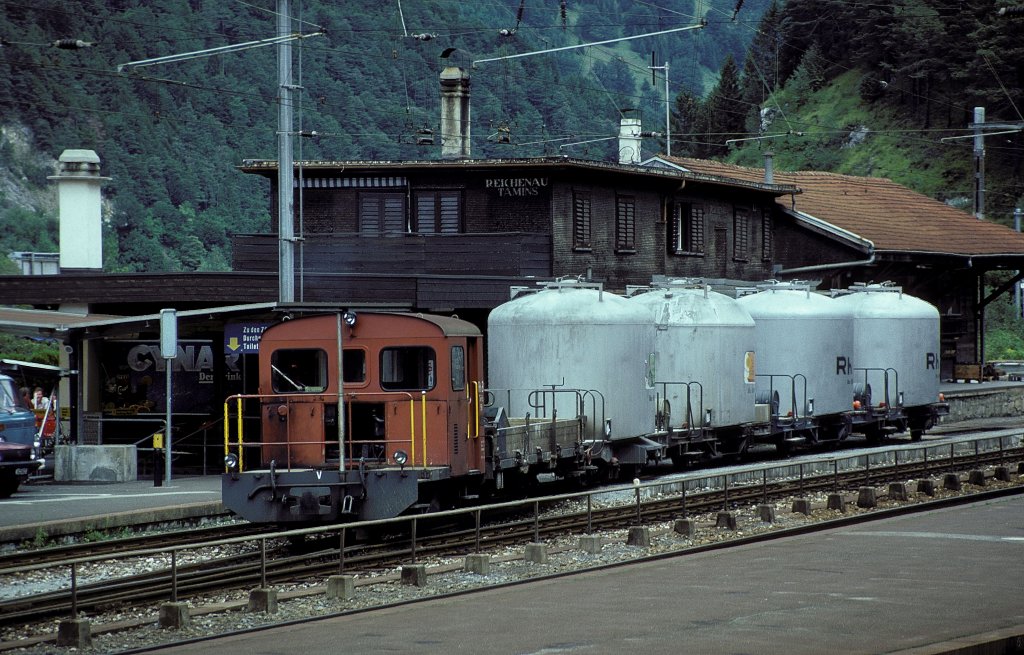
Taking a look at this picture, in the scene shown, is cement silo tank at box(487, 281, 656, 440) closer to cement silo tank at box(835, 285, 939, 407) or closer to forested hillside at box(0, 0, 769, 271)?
cement silo tank at box(835, 285, 939, 407)

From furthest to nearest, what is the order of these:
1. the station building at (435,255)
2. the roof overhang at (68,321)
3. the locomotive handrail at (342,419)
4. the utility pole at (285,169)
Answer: the station building at (435,255), the roof overhang at (68,321), the utility pole at (285,169), the locomotive handrail at (342,419)

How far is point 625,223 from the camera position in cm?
3691

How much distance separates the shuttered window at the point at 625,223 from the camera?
3653cm

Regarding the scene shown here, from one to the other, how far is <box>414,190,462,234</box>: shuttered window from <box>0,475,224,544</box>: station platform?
1116 centimetres

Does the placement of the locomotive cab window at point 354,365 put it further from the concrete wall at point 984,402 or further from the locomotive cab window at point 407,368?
the concrete wall at point 984,402

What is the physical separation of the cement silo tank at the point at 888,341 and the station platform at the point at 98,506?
53.3ft

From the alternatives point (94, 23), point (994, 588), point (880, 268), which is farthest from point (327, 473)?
point (94, 23)

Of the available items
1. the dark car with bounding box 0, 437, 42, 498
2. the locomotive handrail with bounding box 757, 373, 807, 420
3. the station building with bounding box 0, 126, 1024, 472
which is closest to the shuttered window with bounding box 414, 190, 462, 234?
the station building with bounding box 0, 126, 1024, 472

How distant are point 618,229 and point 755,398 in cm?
754

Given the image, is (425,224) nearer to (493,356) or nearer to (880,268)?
(493,356)

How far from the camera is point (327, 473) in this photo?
1741 cm

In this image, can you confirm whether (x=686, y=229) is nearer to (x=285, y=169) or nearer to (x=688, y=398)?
(x=688, y=398)

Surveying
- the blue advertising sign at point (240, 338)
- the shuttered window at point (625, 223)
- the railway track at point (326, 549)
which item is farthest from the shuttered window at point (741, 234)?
the blue advertising sign at point (240, 338)

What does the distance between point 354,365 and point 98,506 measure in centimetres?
545
